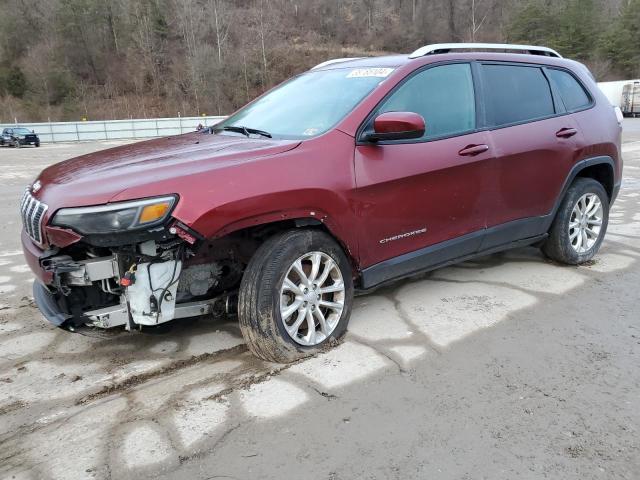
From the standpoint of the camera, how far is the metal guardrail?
111ft

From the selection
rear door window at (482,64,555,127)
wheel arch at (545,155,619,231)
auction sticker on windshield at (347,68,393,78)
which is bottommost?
wheel arch at (545,155,619,231)

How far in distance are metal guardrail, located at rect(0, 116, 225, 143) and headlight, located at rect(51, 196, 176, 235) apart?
105ft

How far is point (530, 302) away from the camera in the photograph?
393 cm

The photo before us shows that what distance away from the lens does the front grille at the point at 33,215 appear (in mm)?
2686

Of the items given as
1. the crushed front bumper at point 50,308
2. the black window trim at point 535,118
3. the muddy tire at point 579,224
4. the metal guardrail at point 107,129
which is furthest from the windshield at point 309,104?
the metal guardrail at point 107,129

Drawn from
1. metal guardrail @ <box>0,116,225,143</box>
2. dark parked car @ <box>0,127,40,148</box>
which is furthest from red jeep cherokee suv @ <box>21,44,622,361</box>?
metal guardrail @ <box>0,116,225,143</box>

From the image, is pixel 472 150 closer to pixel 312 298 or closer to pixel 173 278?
pixel 312 298

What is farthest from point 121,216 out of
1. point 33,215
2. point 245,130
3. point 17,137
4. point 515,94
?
point 17,137

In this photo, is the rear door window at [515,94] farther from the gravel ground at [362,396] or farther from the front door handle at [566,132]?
the gravel ground at [362,396]

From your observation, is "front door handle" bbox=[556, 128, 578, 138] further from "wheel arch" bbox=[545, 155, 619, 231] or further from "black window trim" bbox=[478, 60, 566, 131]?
"wheel arch" bbox=[545, 155, 619, 231]

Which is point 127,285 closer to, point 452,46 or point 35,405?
point 35,405

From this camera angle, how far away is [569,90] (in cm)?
461

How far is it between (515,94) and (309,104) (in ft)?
5.50

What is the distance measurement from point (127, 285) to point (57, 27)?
232ft
